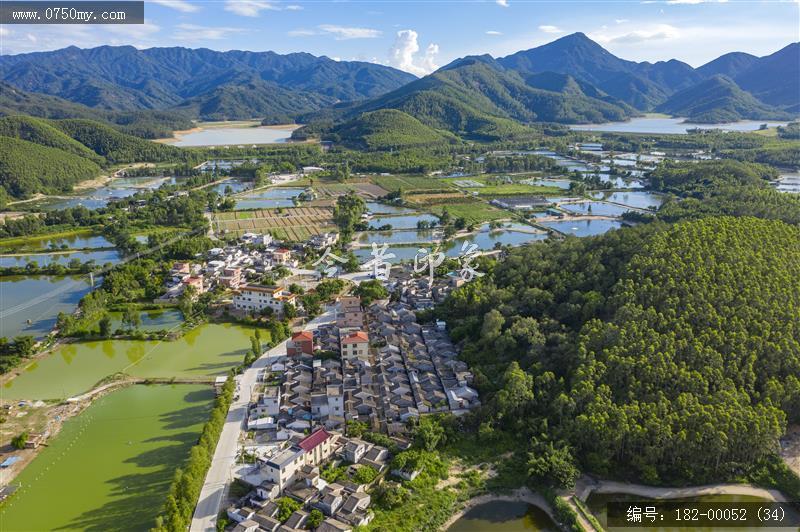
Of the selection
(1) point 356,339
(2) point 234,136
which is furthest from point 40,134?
(1) point 356,339

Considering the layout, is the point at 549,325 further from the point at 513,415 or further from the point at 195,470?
the point at 195,470

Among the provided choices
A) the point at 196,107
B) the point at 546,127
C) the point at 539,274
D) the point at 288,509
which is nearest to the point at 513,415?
the point at 288,509

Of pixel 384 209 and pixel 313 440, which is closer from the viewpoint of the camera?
pixel 313 440

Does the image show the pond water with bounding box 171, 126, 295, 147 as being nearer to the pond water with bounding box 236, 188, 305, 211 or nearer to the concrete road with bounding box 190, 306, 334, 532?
the pond water with bounding box 236, 188, 305, 211

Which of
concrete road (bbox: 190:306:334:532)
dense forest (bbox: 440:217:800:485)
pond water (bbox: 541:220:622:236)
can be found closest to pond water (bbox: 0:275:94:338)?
concrete road (bbox: 190:306:334:532)

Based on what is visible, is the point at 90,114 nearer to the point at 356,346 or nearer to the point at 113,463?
the point at 356,346

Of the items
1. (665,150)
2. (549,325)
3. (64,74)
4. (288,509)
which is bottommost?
(288,509)

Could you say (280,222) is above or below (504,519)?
above
